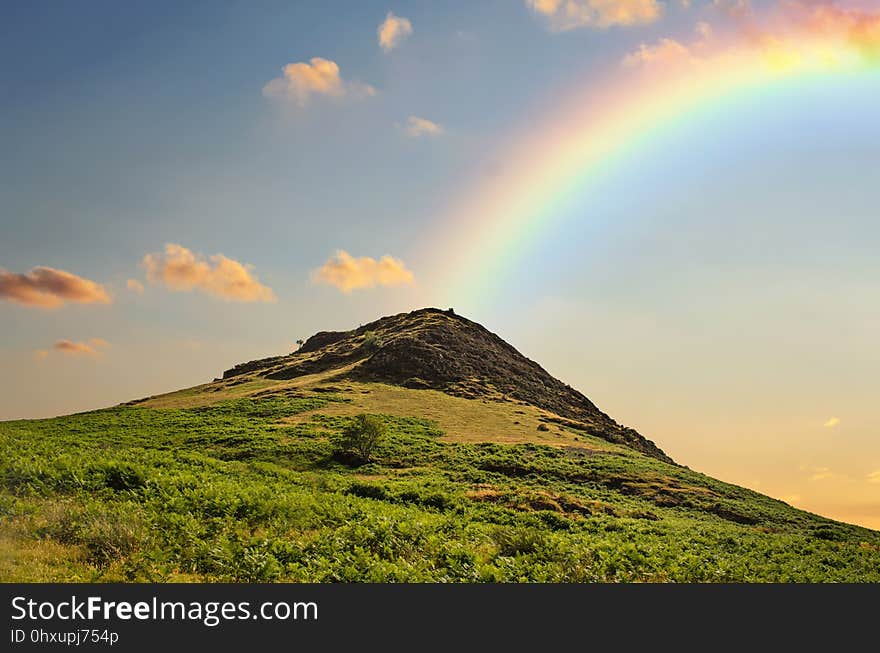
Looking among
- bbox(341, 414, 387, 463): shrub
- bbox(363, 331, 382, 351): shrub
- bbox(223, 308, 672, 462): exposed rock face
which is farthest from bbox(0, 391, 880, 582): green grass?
bbox(363, 331, 382, 351): shrub

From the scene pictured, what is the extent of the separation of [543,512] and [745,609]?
2029 cm

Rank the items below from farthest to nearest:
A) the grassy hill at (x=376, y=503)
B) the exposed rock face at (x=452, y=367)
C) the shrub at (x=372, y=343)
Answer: the shrub at (x=372, y=343) → the exposed rock face at (x=452, y=367) → the grassy hill at (x=376, y=503)

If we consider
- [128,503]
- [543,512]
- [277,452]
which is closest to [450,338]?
[277,452]

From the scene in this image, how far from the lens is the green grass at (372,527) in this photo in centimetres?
1296

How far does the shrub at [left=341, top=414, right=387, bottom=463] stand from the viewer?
46281 millimetres

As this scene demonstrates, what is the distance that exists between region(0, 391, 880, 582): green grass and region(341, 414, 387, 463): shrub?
2062 mm

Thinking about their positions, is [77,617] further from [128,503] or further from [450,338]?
[450,338]

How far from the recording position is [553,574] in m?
14.0

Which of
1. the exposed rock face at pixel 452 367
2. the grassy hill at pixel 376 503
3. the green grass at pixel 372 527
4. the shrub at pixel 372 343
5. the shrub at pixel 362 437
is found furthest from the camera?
the shrub at pixel 372 343

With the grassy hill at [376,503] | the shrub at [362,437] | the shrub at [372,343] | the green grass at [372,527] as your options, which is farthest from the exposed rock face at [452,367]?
the green grass at [372,527]

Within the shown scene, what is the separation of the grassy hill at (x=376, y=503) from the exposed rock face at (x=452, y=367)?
11.3 feet

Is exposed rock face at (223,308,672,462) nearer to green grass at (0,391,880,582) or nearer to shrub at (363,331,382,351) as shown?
shrub at (363,331,382,351)

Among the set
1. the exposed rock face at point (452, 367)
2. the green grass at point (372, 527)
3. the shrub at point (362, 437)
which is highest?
the exposed rock face at point (452, 367)

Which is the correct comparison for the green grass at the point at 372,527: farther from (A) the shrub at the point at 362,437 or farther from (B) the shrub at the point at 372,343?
(B) the shrub at the point at 372,343
